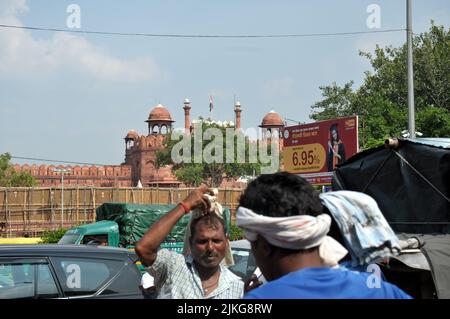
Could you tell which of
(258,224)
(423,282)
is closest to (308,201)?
(258,224)

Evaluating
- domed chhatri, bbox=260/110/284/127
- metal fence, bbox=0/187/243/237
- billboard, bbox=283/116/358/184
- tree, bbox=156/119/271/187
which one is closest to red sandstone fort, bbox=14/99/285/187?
tree, bbox=156/119/271/187

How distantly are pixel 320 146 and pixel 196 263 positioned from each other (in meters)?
24.8

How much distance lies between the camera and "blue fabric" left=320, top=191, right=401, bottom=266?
258 centimetres

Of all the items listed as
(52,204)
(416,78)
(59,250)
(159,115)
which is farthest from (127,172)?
(59,250)

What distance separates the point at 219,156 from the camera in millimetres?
59906

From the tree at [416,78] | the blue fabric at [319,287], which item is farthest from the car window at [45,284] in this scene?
the tree at [416,78]

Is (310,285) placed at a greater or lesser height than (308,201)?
lesser

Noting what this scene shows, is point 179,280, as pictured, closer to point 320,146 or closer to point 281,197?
point 281,197

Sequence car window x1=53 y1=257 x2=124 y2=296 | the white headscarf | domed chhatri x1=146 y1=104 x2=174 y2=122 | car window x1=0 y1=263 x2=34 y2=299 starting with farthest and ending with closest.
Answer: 1. domed chhatri x1=146 y1=104 x2=174 y2=122
2. car window x1=53 y1=257 x2=124 y2=296
3. car window x1=0 y1=263 x2=34 y2=299
4. the white headscarf

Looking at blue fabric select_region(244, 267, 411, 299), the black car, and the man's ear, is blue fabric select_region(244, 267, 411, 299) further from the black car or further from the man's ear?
the black car

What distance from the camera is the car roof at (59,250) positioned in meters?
5.38
